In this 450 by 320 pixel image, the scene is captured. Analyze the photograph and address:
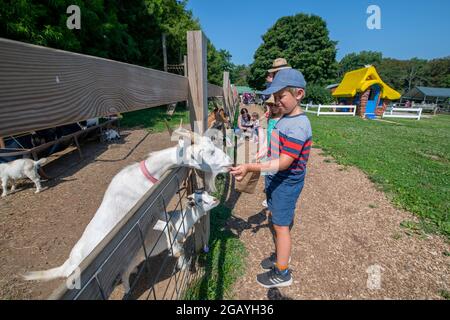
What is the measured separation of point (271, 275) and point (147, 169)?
5.69 feet

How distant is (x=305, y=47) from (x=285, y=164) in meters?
35.3

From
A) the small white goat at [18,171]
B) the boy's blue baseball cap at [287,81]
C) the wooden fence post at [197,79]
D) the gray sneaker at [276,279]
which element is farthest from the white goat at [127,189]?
the small white goat at [18,171]

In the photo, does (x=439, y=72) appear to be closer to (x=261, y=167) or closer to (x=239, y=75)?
(x=239, y=75)

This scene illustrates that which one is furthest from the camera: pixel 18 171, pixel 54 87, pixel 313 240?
pixel 18 171

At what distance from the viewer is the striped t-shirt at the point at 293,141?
6.12 ft

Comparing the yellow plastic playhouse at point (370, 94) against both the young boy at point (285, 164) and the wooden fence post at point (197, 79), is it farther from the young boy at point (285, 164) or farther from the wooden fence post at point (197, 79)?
the wooden fence post at point (197, 79)

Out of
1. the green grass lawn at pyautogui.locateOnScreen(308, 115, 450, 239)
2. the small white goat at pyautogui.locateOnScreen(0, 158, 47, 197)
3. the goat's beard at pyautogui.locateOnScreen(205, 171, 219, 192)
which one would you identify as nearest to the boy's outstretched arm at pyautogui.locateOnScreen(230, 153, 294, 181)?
the goat's beard at pyautogui.locateOnScreen(205, 171, 219, 192)

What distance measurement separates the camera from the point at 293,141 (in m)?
1.86

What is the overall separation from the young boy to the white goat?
36cm

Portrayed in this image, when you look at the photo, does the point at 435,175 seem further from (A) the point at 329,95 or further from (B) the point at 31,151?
(A) the point at 329,95

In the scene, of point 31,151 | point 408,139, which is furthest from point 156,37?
point 408,139

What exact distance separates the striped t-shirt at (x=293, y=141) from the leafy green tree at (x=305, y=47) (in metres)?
33.1

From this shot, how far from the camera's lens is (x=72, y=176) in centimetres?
562

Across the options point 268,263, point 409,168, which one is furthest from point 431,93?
point 268,263
